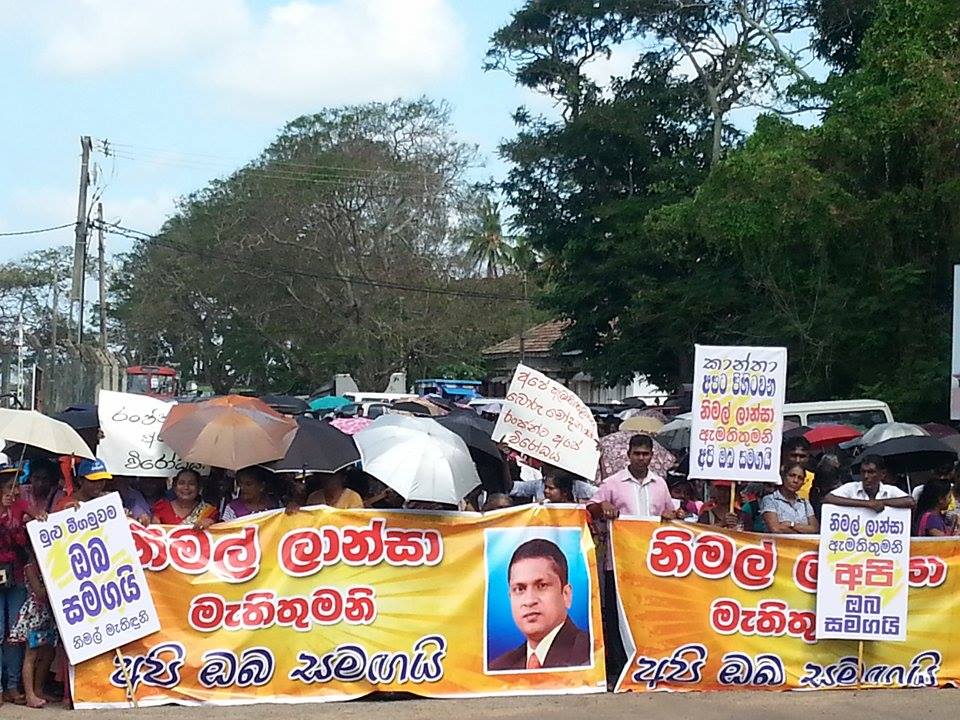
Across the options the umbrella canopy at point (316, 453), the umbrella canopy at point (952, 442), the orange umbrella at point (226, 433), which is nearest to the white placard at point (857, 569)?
the umbrella canopy at point (952, 442)

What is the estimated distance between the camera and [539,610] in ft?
27.8

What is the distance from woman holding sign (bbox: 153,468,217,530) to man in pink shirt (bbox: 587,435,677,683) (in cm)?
250

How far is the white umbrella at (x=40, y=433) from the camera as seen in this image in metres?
7.91

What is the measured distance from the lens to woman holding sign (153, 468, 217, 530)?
8.41 m

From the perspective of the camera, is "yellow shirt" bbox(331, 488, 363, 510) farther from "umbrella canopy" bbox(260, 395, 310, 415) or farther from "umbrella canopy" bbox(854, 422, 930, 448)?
"umbrella canopy" bbox(260, 395, 310, 415)

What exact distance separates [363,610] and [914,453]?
531cm

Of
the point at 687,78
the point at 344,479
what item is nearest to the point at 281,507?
the point at 344,479

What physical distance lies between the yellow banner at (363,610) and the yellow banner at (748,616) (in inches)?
12.7

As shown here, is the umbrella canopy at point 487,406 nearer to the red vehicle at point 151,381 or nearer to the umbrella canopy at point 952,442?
the umbrella canopy at point 952,442

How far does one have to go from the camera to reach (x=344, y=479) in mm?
8930

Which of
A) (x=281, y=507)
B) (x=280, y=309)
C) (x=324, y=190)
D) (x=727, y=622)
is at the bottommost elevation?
(x=727, y=622)

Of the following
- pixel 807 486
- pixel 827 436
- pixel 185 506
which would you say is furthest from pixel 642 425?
pixel 185 506

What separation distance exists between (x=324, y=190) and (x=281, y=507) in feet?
131

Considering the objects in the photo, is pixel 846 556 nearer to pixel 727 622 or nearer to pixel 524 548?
pixel 727 622
